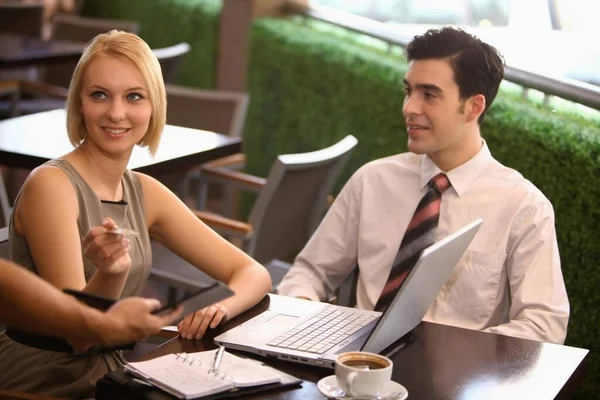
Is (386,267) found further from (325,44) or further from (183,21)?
(183,21)

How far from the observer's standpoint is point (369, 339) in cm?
191

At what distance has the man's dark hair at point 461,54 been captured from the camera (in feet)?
8.96

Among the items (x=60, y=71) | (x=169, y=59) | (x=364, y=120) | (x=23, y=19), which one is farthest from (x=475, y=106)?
(x=23, y=19)

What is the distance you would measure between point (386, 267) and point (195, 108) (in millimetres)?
2100

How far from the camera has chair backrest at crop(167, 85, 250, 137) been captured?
4.55m

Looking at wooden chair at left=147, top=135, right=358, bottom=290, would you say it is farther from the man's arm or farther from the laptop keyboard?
the man's arm

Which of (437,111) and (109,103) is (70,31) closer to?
(437,111)

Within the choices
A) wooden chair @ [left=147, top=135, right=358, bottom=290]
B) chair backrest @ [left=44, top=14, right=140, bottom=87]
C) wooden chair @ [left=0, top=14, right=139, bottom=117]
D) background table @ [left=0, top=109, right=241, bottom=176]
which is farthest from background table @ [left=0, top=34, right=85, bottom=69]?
wooden chair @ [left=147, top=135, right=358, bottom=290]

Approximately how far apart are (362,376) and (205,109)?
3.08 metres

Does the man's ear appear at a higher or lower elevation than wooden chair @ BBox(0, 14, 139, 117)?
higher

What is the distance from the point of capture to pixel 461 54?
273 centimetres

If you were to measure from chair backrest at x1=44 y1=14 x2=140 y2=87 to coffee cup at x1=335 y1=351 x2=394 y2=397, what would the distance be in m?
4.78

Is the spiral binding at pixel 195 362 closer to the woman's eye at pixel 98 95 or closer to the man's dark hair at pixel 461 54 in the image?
the woman's eye at pixel 98 95

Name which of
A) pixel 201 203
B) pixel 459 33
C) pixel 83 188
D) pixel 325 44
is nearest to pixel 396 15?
pixel 325 44
